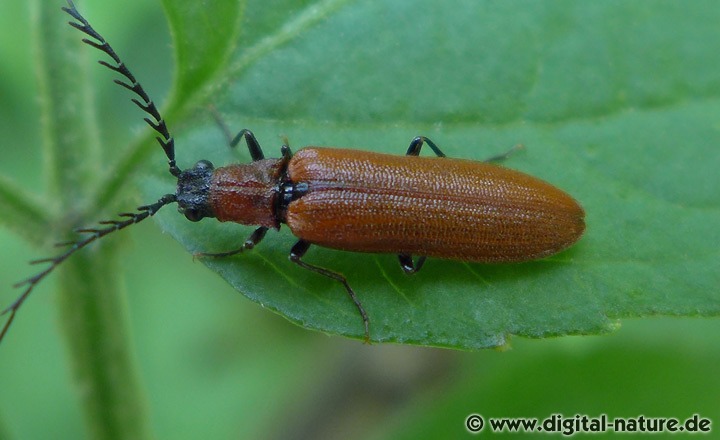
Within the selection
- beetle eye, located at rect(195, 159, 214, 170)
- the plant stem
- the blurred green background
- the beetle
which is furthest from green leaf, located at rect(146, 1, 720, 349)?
the blurred green background

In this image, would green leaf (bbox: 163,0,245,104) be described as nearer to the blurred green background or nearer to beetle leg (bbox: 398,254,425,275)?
beetle leg (bbox: 398,254,425,275)

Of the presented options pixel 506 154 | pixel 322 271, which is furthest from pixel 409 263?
pixel 506 154

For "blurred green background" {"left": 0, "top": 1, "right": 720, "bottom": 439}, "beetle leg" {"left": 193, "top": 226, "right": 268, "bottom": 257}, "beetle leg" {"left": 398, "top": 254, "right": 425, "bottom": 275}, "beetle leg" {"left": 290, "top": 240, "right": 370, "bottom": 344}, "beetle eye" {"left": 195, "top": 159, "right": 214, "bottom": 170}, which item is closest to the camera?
"beetle leg" {"left": 290, "top": 240, "right": 370, "bottom": 344}

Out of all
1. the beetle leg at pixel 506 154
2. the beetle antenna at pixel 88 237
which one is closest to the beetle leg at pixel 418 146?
the beetle leg at pixel 506 154

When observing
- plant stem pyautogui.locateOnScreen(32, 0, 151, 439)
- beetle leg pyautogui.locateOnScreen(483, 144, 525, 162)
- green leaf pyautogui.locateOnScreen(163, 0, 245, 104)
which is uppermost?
beetle leg pyautogui.locateOnScreen(483, 144, 525, 162)

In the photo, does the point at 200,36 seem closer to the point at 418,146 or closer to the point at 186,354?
the point at 418,146

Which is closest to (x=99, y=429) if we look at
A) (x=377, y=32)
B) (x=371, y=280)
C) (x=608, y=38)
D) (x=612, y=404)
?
(x=371, y=280)
